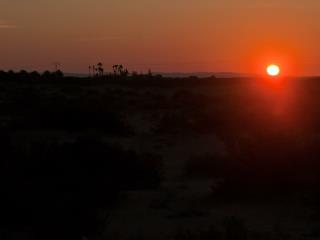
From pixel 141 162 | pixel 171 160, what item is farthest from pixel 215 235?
pixel 171 160

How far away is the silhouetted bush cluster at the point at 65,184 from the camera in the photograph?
1162 cm

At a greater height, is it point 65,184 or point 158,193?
point 65,184

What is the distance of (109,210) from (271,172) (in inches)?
133

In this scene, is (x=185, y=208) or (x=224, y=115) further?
(x=224, y=115)

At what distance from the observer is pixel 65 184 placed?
1369 centimetres

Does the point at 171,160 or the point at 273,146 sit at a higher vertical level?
the point at 273,146

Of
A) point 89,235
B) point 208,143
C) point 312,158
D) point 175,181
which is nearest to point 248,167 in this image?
point 312,158

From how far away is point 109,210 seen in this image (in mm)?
13562

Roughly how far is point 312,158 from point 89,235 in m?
5.81

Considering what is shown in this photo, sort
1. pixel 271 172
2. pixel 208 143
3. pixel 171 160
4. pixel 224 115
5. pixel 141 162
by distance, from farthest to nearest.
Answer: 1. pixel 224 115
2. pixel 208 143
3. pixel 171 160
4. pixel 141 162
5. pixel 271 172

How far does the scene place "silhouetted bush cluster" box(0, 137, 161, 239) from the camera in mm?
11617

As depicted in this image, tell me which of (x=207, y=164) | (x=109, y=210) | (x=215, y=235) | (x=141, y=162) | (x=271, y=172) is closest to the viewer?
(x=215, y=235)

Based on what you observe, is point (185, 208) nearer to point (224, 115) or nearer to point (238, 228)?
point (238, 228)

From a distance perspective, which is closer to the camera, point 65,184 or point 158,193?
point 65,184
